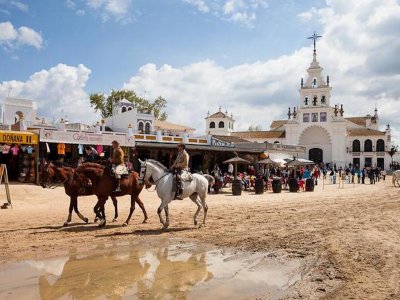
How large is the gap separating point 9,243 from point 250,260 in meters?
5.11

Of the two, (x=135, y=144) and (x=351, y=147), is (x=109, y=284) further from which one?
(x=351, y=147)

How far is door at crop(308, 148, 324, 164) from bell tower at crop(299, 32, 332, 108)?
6794 millimetres

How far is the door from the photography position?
5856 cm

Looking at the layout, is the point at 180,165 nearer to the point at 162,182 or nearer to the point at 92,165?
the point at 162,182

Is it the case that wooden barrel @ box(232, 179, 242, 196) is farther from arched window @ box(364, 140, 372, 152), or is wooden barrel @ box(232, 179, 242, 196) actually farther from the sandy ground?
arched window @ box(364, 140, 372, 152)

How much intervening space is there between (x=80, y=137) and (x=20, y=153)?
3385 millimetres

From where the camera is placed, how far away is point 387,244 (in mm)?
8297

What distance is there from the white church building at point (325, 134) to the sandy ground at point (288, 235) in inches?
1729

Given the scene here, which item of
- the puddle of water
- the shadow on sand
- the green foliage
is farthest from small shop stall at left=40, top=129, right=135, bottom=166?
the green foliage

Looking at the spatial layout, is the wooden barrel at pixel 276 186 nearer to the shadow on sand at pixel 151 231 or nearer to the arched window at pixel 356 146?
the shadow on sand at pixel 151 231

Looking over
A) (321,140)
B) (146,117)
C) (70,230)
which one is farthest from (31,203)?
(321,140)

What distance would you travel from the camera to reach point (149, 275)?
6320 mm

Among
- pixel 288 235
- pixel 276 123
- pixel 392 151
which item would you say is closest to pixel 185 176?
pixel 288 235

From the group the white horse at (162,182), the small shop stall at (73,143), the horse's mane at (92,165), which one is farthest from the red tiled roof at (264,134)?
the horse's mane at (92,165)
